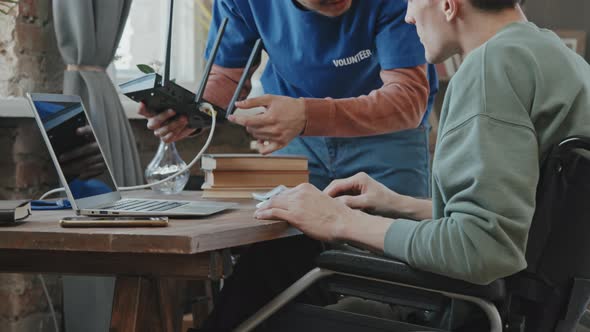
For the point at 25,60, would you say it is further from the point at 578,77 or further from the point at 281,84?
the point at 578,77

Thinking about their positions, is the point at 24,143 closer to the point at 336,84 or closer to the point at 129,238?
the point at 336,84

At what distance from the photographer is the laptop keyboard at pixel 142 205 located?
1.44 m

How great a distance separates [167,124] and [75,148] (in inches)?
18.5

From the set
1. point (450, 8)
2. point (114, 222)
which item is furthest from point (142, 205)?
point (450, 8)

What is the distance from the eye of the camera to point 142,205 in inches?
59.8

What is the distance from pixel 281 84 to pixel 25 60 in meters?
0.90

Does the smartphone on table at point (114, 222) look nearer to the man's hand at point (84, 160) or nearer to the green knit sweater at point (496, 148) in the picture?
the man's hand at point (84, 160)

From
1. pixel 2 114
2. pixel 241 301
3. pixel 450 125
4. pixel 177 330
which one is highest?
pixel 450 125

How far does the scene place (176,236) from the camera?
1.07 m

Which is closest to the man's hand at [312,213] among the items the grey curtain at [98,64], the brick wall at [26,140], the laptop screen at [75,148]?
the laptop screen at [75,148]

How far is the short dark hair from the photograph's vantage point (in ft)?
4.19

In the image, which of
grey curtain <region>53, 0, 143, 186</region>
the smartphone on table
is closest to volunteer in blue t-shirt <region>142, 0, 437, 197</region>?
grey curtain <region>53, 0, 143, 186</region>

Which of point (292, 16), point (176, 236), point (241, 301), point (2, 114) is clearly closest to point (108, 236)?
point (176, 236)

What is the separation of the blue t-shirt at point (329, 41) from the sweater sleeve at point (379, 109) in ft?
0.15
